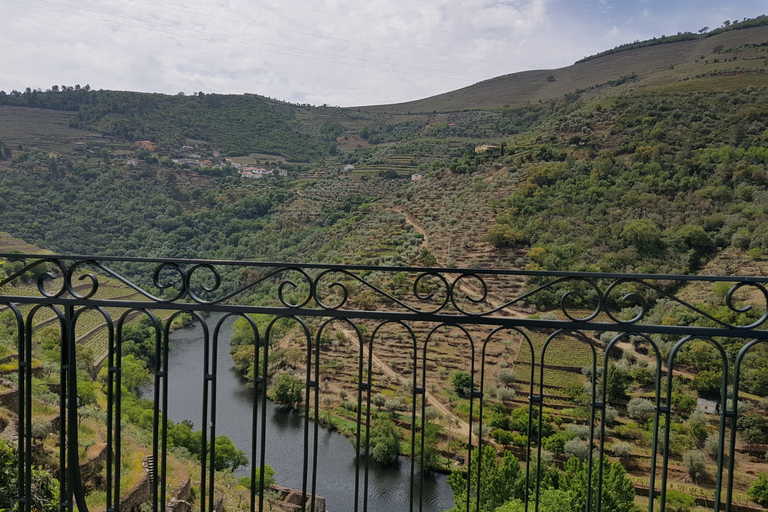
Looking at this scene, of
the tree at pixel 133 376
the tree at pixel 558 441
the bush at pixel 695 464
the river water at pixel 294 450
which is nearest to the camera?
the bush at pixel 695 464

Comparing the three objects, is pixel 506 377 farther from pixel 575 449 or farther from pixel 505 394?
pixel 575 449

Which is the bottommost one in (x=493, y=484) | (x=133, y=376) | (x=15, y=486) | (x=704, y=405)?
(x=133, y=376)

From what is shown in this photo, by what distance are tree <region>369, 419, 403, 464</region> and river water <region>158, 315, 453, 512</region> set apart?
0.89 feet

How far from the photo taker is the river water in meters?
12.1

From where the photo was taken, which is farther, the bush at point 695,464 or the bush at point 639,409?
the bush at point 639,409

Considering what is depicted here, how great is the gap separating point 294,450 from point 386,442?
3298 millimetres

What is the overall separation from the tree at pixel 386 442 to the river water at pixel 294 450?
0.27 m

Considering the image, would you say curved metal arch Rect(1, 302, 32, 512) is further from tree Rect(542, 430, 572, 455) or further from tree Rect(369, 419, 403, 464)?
tree Rect(542, 430, 572, 455)

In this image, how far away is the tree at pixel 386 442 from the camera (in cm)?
1360

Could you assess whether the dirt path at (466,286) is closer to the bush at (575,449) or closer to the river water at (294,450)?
the bush at (575,449)

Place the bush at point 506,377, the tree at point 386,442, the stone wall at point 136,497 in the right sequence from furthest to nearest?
the bush at point 506,377, the tree at point 386,442, the stone wall at point 136,497

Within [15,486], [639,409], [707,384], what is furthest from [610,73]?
[15,486]

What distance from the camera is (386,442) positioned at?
1366 cm

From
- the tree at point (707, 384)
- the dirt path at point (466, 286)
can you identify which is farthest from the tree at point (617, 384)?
the dirt path at point (466, 286)
